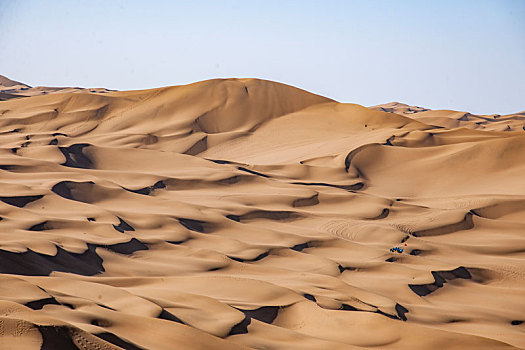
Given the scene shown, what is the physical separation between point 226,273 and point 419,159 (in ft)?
42.2

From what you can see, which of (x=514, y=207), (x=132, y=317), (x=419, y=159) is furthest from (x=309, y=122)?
(x=132, y=317)

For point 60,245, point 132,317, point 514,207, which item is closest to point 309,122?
point 514,207

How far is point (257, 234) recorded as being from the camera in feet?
41.7

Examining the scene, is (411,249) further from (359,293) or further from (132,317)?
(132,317)

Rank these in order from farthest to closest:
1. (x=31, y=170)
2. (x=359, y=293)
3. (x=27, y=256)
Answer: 1. (x=31, y=170)
2. (x=359, y=293)
3. (x=27, y=256)

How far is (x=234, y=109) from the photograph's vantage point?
2908cm

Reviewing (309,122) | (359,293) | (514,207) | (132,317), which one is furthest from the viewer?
(309,122)

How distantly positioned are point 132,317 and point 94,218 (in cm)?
638

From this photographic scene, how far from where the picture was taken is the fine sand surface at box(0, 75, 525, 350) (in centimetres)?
671

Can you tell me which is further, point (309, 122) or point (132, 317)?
point (309, 122)

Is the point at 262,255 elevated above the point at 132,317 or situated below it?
below

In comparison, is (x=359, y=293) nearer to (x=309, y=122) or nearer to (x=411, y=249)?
(x=411, y=249)

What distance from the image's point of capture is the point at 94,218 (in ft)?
39.5

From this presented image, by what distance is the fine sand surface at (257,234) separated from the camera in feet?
22.0
